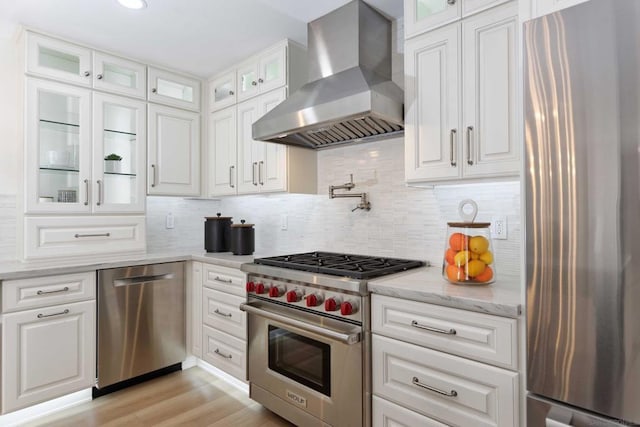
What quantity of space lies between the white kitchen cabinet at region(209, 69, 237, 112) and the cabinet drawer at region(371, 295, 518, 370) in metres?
2.11

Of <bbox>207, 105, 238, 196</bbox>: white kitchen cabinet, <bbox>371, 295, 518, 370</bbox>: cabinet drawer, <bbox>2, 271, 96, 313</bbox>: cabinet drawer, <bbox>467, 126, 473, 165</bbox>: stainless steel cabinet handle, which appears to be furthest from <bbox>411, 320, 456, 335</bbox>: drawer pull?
<bbox>2, 271, 96, 313</bbox>: cabinet drawer

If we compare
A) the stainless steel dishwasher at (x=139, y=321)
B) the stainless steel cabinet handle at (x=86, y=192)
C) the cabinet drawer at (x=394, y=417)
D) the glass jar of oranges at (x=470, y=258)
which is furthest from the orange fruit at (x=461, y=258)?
the stainless steel cabinet handle at (x=86, y=192)

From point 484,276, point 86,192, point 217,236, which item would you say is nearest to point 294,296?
point 484,276

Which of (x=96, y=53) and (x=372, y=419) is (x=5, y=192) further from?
→ (x=372, y=419)

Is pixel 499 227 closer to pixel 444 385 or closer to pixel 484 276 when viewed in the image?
pixel 484 276

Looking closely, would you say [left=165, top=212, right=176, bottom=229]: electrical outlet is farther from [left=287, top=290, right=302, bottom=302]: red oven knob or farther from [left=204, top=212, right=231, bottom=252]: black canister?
[left=287, top=290, right=302, bottom=302]: red oven knob

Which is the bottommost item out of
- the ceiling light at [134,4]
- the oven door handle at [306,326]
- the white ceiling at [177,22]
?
the oven door handle at [306,326]

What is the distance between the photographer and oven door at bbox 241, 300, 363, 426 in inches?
67.1

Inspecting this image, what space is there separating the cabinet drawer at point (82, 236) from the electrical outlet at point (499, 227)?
250 cm

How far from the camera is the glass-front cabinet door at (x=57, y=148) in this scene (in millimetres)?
2354

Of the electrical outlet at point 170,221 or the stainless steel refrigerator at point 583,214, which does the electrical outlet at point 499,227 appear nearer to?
the stainless steel refrigerator at point 583,214

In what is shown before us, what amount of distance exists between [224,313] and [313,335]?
0.91 metres

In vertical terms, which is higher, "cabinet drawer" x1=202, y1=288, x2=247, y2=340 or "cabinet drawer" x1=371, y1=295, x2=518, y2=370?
"cabinet drawer" x1=371, y1=295, x2=518, y2=370

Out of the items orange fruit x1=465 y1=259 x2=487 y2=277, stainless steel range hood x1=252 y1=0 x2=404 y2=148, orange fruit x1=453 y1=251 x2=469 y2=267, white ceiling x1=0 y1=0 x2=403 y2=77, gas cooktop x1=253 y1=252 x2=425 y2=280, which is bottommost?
gas cooktop x1=253 y1=252 x2=425 y2=280
